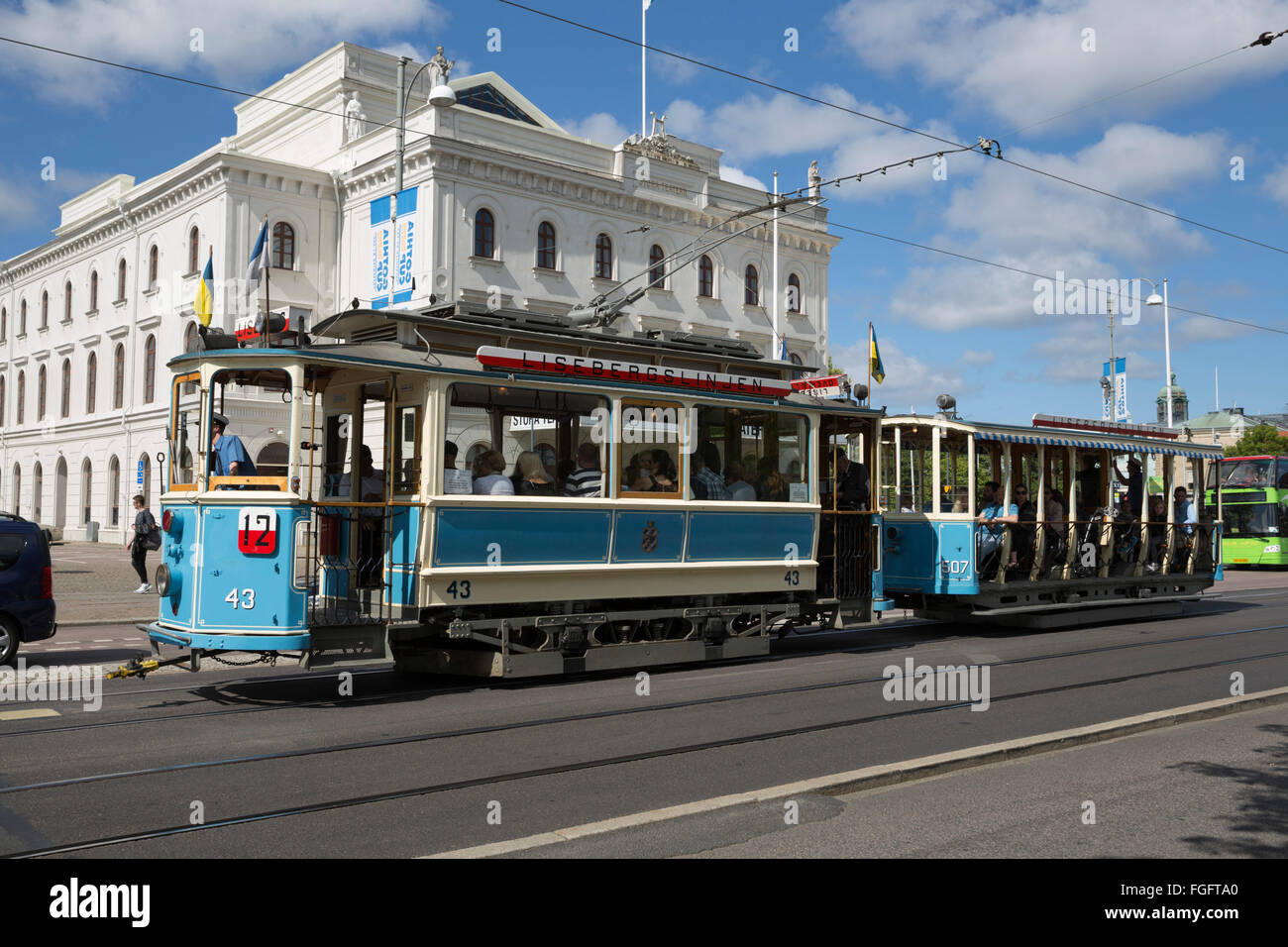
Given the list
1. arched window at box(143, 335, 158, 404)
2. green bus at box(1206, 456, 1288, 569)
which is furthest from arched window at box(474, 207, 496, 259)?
green bus at box(1206, 456, 1288, 569)

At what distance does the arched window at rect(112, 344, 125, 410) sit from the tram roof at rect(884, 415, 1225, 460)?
3846 cm

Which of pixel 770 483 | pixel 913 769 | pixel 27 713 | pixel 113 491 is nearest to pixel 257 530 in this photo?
pixel 27 713

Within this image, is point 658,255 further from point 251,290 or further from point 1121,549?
point 251,290

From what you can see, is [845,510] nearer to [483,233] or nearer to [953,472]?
[953,472]

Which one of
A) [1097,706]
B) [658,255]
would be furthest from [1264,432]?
[1097,706]

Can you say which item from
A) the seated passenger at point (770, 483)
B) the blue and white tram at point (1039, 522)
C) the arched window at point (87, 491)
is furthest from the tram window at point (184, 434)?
the arched window at point (87, 491)

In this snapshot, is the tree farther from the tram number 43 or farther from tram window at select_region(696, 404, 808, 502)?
the tram number 43

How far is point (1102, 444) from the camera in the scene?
17906 mm

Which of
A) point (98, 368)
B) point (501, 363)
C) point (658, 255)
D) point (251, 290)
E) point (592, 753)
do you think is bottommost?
point (592, 753)

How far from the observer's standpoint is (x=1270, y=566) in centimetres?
4019

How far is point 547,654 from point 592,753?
3.20m

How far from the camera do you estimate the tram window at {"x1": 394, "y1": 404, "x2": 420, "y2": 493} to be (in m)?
10.5

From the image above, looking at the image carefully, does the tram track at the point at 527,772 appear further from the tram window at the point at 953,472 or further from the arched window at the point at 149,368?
the arched window at the point at 149,368

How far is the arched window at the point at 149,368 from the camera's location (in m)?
43.8
